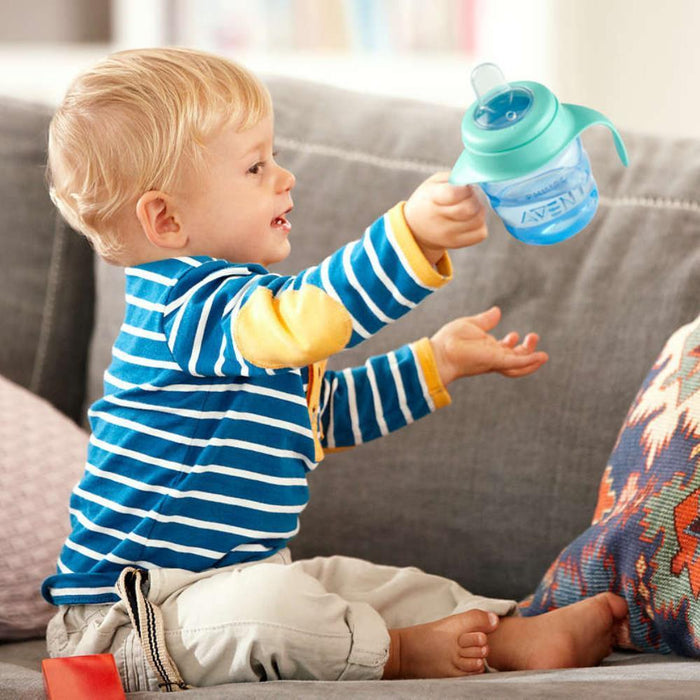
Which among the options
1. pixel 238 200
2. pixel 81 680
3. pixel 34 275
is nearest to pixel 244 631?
pixel 81 680

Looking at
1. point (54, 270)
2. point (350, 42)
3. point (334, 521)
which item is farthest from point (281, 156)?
point (350, 42)

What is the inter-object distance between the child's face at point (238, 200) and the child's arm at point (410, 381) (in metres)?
0.20

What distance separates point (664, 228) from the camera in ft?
3.89

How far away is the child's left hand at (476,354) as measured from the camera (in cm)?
Answer: 107

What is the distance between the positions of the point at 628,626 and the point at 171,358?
45 cm

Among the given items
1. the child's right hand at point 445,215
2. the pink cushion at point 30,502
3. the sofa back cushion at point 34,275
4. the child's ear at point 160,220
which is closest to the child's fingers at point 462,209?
the child's right hand at point 445,215

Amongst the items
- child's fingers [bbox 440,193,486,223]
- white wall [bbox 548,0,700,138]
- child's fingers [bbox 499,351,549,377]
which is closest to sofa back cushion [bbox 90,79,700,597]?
child's fingers [bbox 499,351,549,377]

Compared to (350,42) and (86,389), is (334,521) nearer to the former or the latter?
(86,389)

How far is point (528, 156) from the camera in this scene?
29.2 inches

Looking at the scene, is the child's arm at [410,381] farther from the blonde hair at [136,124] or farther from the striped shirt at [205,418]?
the blonde hair at [136,124]

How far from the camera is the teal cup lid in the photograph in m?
0.74

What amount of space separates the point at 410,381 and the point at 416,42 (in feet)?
5.27

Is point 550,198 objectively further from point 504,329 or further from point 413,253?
point 504,329

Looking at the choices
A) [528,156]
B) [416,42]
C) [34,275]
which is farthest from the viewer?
[416,42]
